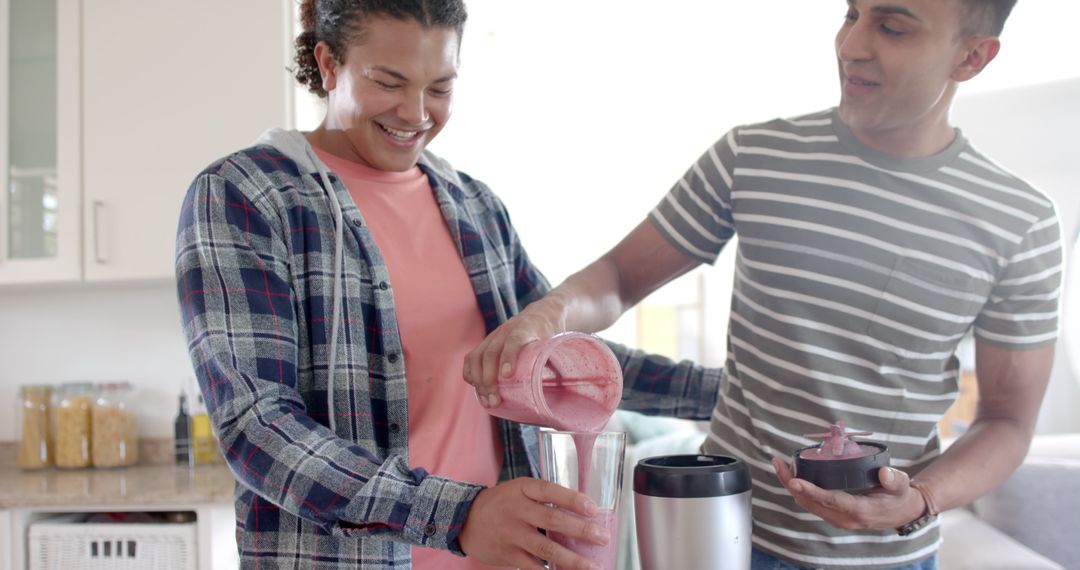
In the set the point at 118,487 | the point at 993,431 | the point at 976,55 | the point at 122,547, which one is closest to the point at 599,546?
the point at 993,431

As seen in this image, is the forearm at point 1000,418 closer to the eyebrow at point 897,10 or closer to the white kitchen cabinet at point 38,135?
the eyebrow at point 897,10

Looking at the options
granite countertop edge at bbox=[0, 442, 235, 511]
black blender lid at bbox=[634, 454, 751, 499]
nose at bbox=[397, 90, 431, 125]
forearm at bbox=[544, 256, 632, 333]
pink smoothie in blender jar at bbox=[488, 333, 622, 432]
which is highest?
nose at bbox=[397, 90, 431, 125]

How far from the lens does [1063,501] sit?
235 cm

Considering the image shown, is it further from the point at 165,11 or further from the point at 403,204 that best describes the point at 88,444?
the point at 403,204

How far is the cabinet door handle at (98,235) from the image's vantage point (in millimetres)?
2424

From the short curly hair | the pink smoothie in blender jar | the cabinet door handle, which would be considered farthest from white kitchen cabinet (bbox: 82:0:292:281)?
the pink smoothie in blender jar

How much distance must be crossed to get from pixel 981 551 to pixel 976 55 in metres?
1.47

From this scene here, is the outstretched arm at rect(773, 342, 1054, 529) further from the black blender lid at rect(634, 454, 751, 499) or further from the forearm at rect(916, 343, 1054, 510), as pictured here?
the black blender lid at rect(634, 454, 751, 499)

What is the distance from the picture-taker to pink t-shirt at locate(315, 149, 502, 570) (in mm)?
1123

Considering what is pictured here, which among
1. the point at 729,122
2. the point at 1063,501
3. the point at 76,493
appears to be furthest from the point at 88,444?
the point at 729,122

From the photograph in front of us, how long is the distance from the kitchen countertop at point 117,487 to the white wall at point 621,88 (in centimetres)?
202

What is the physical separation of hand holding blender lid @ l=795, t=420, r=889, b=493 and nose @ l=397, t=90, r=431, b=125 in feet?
1.94

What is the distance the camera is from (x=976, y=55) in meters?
1.04

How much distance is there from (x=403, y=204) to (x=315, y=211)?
0.53 feet
